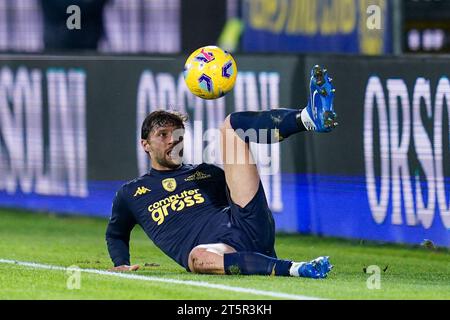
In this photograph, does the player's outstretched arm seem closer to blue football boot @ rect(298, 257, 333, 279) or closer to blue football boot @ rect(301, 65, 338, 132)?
blue football boot @ rect(298, 257, 333, 279)

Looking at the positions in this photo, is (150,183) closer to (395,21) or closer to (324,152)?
(324,152)

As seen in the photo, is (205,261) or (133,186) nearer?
(205,261)

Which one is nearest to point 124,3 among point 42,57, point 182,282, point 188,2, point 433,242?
point 188,2

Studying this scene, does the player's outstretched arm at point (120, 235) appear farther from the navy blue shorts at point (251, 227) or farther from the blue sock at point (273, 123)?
the blue sock at point (273, 123)

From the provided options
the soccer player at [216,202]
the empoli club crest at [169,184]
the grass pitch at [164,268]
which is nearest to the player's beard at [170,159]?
the soccer player at [216,202]

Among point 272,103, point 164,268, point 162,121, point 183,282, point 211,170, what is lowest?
point 164,268

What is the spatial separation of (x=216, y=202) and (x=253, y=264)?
0.76 m

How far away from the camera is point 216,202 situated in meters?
9.95

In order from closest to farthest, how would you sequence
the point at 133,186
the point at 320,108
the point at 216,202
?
the point at 320,108 → the point at 216,202 → the point at 133,186

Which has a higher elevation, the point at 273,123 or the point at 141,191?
the point at 273,123

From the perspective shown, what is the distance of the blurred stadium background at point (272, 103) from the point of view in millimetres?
12195

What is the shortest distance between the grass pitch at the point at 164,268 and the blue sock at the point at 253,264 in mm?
95

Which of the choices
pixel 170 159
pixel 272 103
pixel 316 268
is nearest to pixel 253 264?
pixel 316 268

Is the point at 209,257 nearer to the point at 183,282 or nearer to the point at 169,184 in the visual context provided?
the point at 183,282
